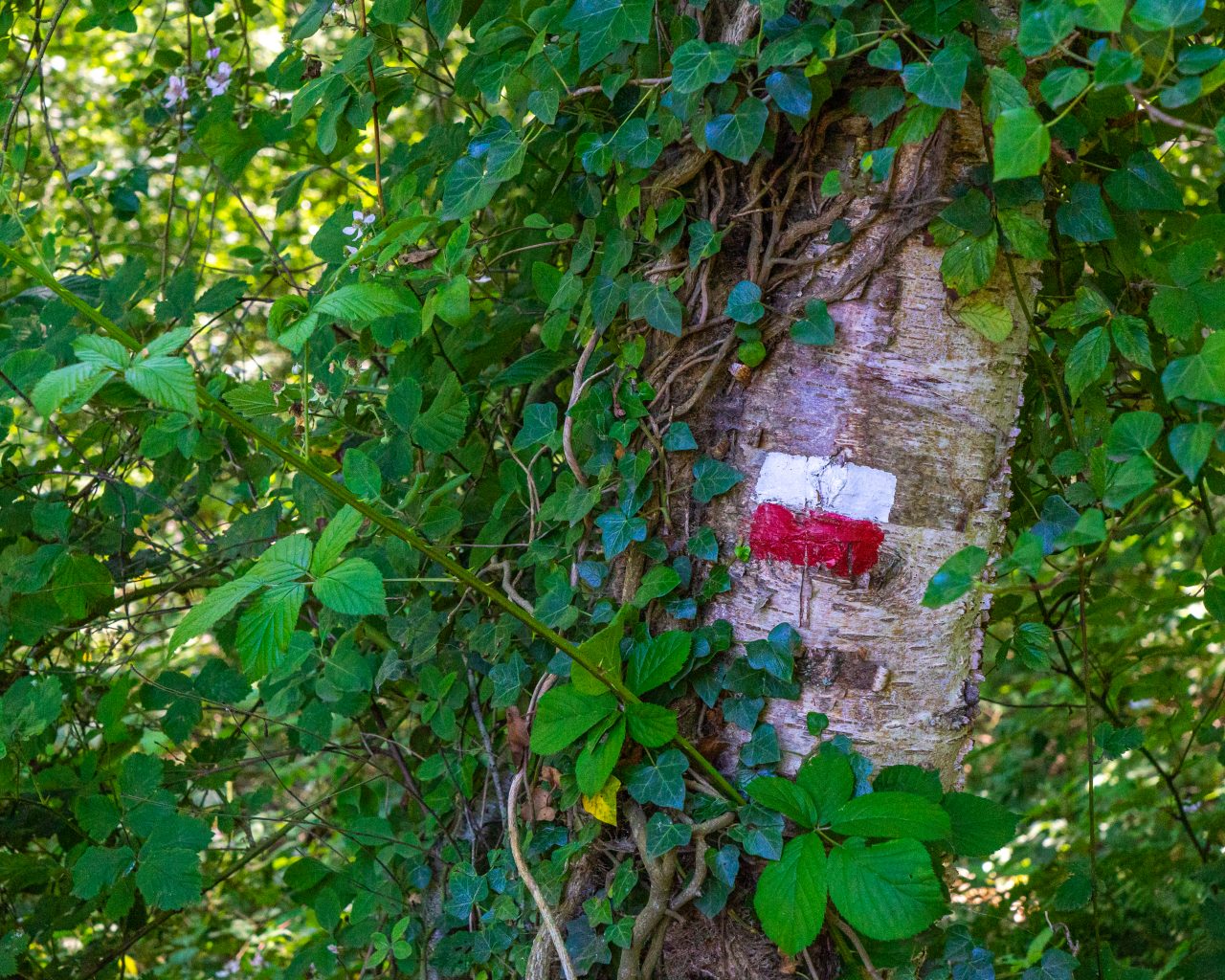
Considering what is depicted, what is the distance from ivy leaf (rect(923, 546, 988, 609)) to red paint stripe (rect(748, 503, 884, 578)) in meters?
0.23

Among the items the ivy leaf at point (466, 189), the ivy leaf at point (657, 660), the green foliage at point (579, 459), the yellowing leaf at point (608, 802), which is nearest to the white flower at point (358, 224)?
the green foliage at point (579, 459)

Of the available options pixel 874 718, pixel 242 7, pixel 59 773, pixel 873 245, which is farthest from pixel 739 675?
pixel 242 7

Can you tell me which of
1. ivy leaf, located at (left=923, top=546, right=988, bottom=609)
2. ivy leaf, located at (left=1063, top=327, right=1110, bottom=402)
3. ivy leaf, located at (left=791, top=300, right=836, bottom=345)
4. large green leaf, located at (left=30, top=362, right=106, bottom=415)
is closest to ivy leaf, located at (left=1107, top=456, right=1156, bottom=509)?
ivy leaf, located at (left=923, top=546, right=988, bottom=609)

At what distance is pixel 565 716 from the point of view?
122 cm

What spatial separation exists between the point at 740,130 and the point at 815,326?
27 cm

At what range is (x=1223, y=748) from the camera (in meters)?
1.89

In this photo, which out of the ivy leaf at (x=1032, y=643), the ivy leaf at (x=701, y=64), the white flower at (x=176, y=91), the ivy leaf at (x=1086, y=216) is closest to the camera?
the ivy leaf at (x=701, y=64)

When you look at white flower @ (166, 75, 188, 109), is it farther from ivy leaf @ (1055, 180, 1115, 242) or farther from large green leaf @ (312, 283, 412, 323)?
ivy leaf @ (1055, 180, 1115, 242)

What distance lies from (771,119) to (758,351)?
31 centimetres

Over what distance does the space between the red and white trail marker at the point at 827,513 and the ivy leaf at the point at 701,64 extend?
48cm

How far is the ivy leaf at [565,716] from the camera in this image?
1.21 meters

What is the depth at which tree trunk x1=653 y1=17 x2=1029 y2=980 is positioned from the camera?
1235 millimetres

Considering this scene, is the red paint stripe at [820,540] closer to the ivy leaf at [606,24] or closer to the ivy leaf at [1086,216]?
the ivy leaf at [1086,216]

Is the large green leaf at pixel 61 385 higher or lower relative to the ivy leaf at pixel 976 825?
higher
